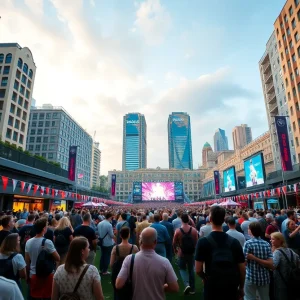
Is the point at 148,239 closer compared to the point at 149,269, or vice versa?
the point at 149,269

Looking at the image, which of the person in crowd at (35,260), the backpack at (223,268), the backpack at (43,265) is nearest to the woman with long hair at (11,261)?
Result: the backpack at (43,265)

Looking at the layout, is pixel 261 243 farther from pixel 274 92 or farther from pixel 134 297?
pixel 274 92

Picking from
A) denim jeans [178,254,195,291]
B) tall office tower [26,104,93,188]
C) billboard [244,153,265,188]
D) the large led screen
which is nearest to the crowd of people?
denim jeans [178,254,195,291]

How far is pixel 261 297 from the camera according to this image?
12.5 ft

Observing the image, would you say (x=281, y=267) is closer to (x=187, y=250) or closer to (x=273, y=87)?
(x=187, y=250)

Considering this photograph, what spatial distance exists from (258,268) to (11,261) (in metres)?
4.01

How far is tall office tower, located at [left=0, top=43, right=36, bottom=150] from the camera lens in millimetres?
42375

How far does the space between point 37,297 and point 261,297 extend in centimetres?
392

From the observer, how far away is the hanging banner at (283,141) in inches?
980

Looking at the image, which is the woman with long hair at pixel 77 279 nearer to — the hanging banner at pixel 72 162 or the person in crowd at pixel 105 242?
the person in crowd at pixel 105 242

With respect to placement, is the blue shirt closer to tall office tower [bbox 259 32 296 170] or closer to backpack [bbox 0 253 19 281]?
backpack [bbox 0 253 19 281]

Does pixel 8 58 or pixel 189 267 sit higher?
pixel 8 58

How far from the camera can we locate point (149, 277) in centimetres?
268

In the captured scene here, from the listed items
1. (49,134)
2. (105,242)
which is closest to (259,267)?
(105,242)
